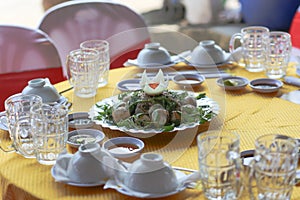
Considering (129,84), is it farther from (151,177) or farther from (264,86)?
(151,177)

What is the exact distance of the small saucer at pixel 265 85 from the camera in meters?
2.06

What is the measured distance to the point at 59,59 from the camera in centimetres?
274

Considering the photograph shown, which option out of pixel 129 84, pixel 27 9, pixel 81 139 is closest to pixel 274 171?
pixel 81 139

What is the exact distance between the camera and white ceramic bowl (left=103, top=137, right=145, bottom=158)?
1577mm

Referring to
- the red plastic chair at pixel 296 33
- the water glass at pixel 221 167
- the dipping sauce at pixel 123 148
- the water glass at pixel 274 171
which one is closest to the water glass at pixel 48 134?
the dipping sauce at pixel 123 148

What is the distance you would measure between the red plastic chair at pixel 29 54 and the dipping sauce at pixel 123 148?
1166 millimetres

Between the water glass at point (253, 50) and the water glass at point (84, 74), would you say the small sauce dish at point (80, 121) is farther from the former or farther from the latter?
the water glass at point (253, 50)

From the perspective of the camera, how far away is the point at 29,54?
9.01ft

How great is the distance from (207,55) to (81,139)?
2.64 ft

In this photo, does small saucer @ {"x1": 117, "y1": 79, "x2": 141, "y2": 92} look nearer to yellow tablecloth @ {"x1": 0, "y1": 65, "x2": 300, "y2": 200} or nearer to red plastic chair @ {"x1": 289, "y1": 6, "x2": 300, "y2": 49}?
yellow tablecloth @ {"x1": 0, "y1": 65, "x2": 300, "y2": 200}

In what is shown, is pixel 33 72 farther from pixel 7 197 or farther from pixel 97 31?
pixel 7 197

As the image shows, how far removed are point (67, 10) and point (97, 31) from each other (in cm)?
18

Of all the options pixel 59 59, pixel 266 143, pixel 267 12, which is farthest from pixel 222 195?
pixel 267 12

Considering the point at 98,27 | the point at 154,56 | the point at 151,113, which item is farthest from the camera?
the point at 98,27
